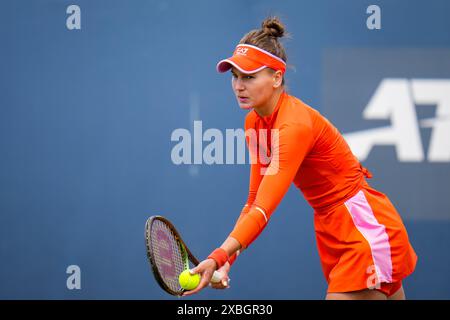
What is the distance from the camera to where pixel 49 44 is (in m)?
3.37

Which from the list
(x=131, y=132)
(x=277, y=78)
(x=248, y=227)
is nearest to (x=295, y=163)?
(x=248, y=227)

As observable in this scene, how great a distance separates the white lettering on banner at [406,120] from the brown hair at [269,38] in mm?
1259

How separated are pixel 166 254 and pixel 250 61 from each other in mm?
672

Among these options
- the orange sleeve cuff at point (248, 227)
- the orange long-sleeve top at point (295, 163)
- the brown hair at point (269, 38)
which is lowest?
the orange sleeve cuff at point (248, 227)

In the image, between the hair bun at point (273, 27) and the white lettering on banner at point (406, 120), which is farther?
the white lettering on banner at point (406, 120)

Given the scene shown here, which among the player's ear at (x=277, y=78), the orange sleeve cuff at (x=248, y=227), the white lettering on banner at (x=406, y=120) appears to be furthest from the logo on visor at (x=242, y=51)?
the white lettering on banner at (x=406, y=120)

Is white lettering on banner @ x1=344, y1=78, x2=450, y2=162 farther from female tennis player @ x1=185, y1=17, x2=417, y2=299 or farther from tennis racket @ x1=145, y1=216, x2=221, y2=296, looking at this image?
tennis racket @ x1=145, y1=216, x2=221, y2=296

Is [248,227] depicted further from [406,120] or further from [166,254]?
[406,120]

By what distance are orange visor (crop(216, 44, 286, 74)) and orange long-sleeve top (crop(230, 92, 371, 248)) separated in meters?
0.12

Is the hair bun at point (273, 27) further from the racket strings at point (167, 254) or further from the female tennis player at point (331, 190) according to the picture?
the racket strings at point (167, 254)

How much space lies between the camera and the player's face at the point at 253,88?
2125 mm

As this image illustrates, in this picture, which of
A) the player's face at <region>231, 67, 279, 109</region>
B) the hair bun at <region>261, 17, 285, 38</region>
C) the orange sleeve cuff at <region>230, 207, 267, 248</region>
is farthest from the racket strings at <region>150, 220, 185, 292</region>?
the hair bun at <region>261, 17, 285, 38</region>
